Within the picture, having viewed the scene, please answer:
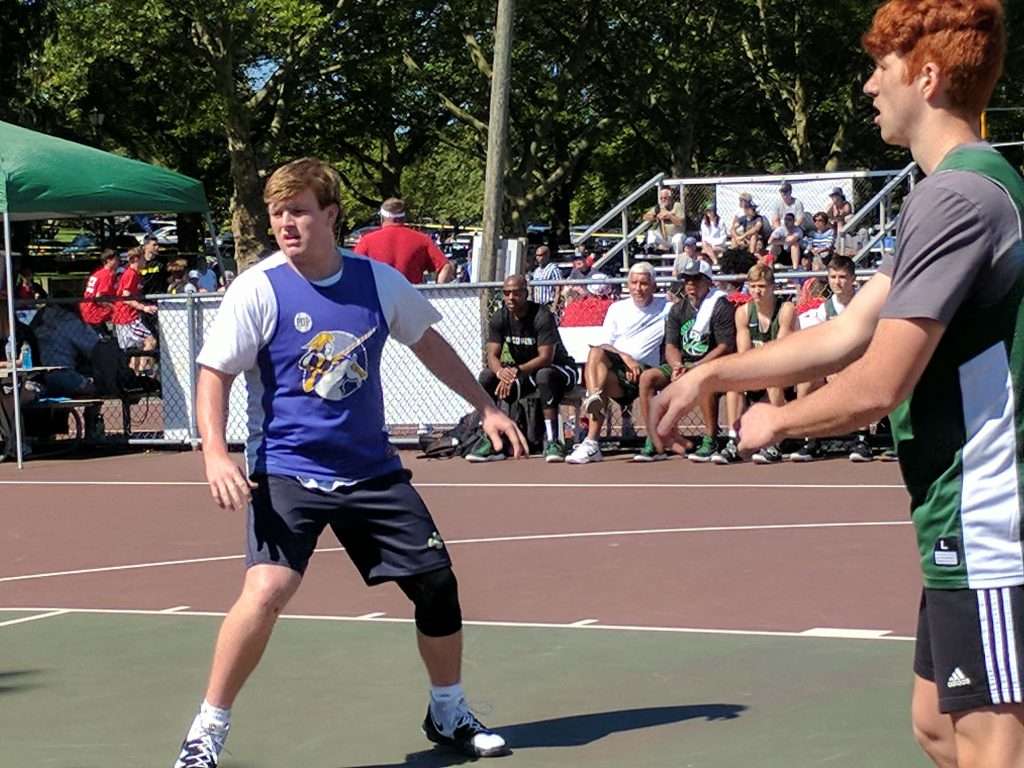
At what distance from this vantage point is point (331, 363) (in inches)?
230

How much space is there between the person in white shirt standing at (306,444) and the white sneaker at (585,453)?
9251 mm

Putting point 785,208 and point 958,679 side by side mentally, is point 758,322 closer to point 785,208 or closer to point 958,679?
point 958,679

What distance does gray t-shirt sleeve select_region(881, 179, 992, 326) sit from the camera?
3.30m

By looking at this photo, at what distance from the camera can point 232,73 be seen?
40.4 meters

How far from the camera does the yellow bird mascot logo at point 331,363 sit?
5.82 metres

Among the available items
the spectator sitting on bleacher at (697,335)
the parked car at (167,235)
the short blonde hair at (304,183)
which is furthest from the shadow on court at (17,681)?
the parked car at (167,235)

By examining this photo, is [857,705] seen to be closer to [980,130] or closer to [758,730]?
[758,730]

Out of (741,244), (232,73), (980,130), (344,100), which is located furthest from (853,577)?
(344,100)

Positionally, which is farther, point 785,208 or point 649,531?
point 785,208

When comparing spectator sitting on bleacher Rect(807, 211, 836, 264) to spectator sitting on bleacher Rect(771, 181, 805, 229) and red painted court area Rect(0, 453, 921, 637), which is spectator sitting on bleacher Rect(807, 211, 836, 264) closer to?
spectator sitting on bleacher Rect(771, 181, 805, 229)

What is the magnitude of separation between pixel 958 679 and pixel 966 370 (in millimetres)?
603

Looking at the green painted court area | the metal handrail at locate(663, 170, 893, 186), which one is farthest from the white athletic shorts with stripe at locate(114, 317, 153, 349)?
the metal handrail at locate(663, 170, 893, 186)

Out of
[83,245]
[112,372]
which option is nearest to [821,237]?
[112,372]

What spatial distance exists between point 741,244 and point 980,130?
21713 mm
